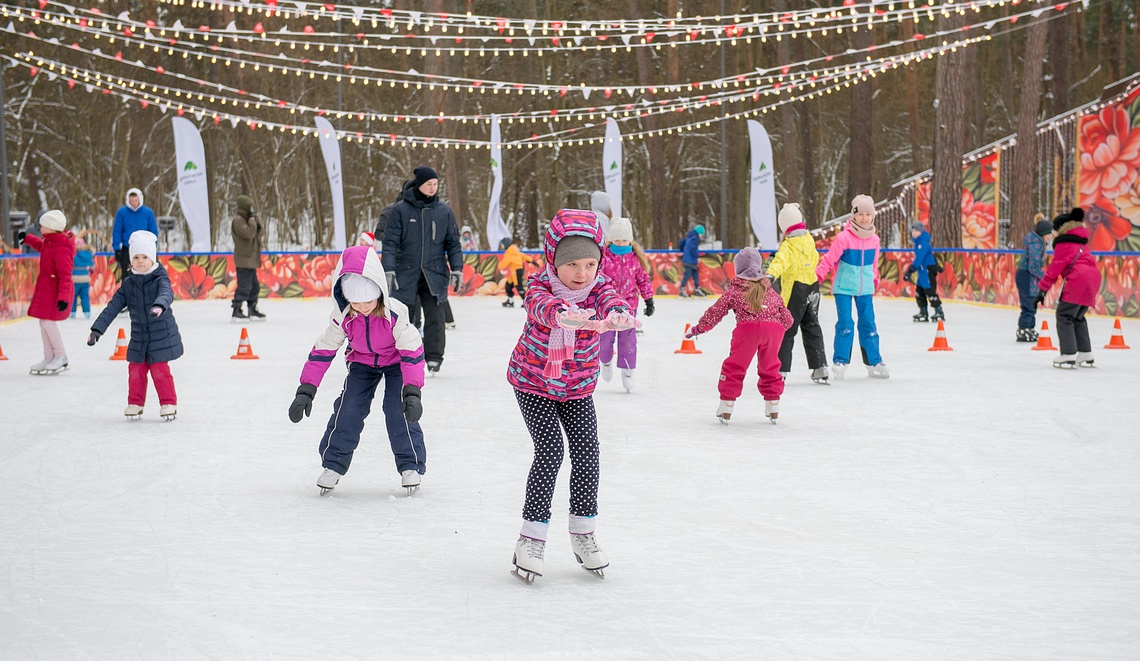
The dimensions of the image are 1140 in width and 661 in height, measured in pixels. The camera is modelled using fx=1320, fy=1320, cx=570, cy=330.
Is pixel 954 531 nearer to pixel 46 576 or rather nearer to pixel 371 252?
pixel 371 252

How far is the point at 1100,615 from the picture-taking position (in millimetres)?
4168

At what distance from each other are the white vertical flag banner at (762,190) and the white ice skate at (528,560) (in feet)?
64.9

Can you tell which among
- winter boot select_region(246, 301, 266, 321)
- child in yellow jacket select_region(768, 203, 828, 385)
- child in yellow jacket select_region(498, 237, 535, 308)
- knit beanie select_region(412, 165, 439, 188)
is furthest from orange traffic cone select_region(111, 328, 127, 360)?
child in yellow jacket select_region(498, 237, 535, 308)

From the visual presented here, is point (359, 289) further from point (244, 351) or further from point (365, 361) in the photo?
point (244, 351)

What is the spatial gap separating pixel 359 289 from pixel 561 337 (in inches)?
64.6

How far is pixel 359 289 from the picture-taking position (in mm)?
6008

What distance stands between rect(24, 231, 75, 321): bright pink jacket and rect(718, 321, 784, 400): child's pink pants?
18.3 ft

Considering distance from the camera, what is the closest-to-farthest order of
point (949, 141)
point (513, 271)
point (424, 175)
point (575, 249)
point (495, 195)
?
point (575, 249) < point (424, 175) < point (513, 271) < point (949, 141) < point (495, 195)

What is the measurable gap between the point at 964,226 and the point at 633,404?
20845 mm

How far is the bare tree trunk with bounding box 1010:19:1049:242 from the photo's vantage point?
2480cm

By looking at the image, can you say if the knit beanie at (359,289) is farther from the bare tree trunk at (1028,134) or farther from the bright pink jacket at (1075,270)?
the bare tree trunk at (1028,134)

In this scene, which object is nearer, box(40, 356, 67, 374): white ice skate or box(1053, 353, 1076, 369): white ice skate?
box(40, 356, 67, 374): white ice skate

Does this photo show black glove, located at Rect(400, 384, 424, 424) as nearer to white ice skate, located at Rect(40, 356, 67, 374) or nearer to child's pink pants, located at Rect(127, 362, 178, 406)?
child's pink pants, located at Rect(127, 362, 178, 406)

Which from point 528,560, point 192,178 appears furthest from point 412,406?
point 192,178
